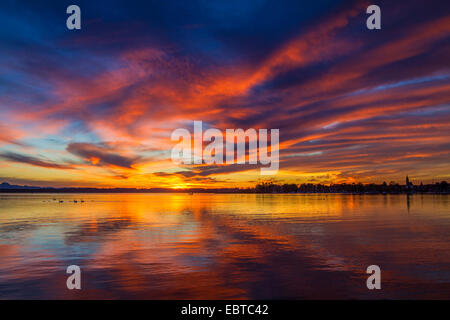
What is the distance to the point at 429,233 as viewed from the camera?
40812mm

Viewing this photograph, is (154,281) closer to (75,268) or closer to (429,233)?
(75,268)

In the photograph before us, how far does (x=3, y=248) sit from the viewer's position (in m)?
32.3

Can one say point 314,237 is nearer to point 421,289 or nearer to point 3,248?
point 421,289

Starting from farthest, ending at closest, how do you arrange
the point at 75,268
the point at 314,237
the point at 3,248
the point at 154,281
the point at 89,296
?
the point at 314,237 < the point at 3,248 < the point at 75,268 < the point at 154,281 < the point at 89,296

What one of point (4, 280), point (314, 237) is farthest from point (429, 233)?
point (4, 280)
